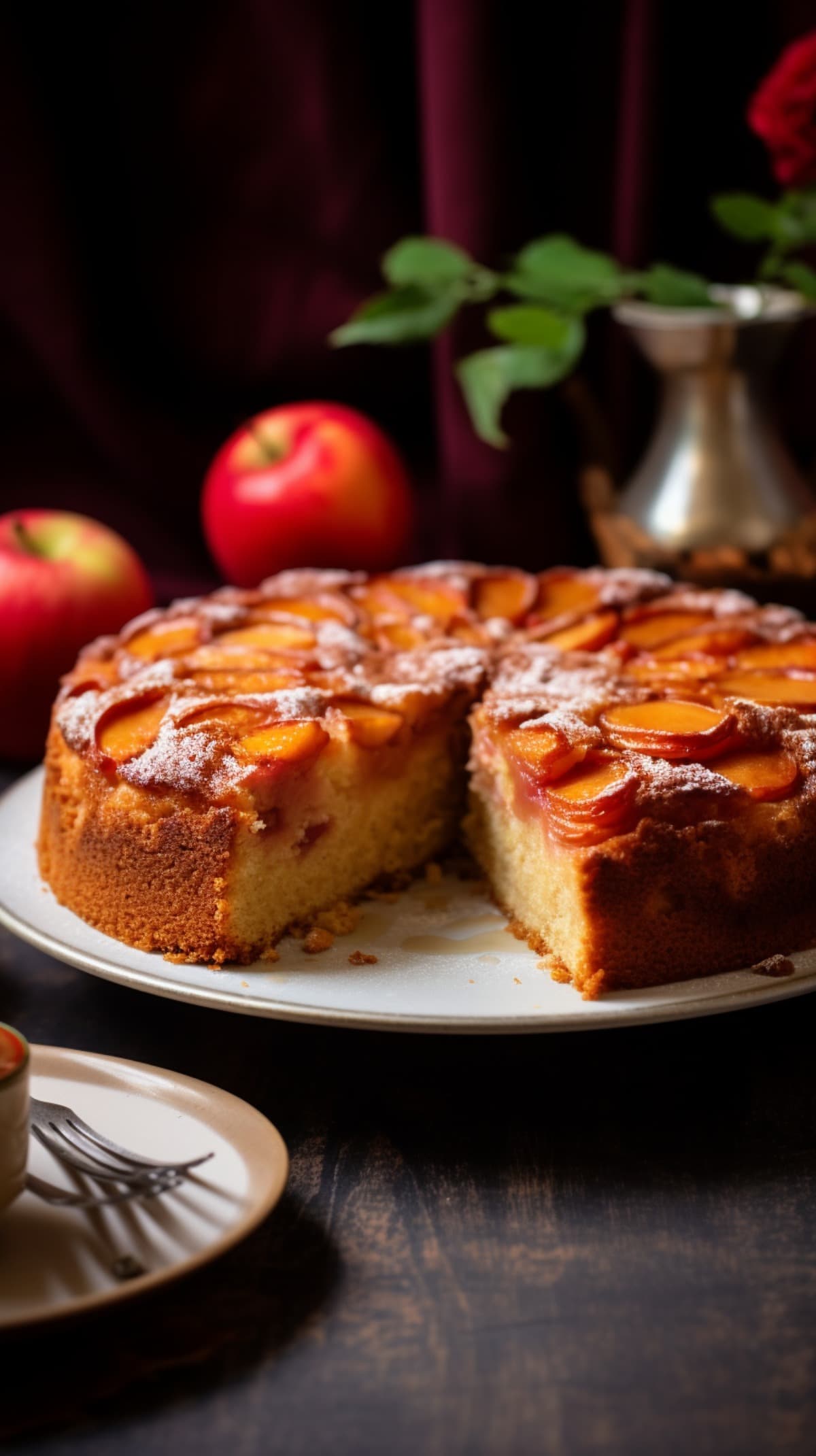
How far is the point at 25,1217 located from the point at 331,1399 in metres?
0.37

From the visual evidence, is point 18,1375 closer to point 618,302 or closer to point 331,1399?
point 331,1399

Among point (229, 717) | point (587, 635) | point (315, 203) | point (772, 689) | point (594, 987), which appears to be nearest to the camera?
point (594, 987)

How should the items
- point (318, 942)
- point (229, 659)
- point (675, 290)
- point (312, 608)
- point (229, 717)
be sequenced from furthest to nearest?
point (675, 290) < point (312, 608) < point (229, 659) < point (229, 717) < point (318, 942)

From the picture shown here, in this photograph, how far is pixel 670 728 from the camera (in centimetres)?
212

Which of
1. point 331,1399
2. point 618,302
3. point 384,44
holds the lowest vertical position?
point 331,1399

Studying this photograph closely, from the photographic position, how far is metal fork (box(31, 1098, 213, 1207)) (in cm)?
154

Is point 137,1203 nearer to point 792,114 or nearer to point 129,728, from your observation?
point 129,728

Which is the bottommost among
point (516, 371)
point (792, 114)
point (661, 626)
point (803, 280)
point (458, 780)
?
point (458, 780)

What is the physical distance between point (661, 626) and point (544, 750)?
0.68m

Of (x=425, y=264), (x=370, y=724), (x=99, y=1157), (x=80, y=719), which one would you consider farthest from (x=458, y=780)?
(x=425, y=264)

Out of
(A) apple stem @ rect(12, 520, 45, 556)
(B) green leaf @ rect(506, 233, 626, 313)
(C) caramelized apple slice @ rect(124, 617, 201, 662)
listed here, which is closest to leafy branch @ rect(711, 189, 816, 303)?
(B) green leaf @ rect(506, 233, 626, 313)

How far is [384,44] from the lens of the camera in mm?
3529

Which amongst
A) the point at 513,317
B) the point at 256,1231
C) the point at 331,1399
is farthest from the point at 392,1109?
the point at 513,317

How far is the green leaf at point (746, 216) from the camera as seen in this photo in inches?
120
